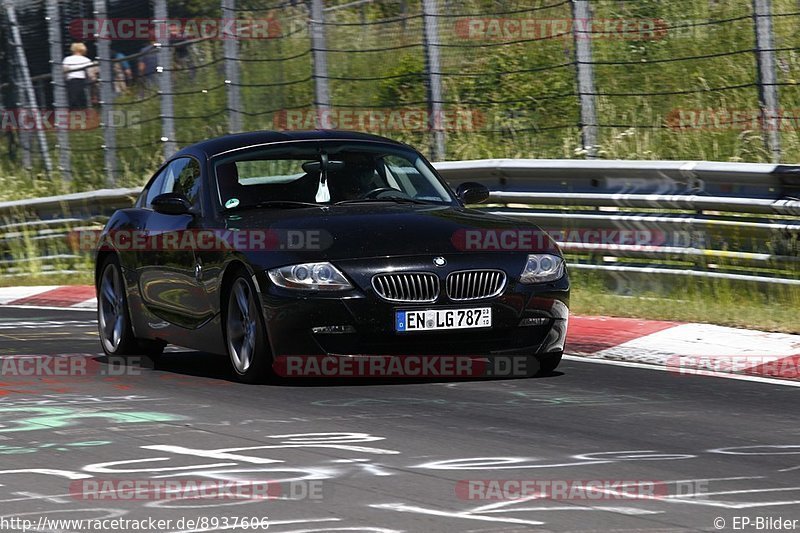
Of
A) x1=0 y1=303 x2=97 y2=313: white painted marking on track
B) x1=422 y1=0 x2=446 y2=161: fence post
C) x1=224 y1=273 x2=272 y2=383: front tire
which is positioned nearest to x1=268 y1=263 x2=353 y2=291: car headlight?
x1=224 y1=273 x2=272 y2=383: front tire

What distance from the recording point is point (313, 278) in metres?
8.59

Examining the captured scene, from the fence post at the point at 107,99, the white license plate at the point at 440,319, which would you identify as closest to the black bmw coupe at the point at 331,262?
the white license plate at the point at 440,319

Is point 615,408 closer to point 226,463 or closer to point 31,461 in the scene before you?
point 226,463

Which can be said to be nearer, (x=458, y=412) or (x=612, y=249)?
(x=458, y=412)

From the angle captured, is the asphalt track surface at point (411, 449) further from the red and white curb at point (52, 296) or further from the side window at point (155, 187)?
the red and white curb at point (52, 296)

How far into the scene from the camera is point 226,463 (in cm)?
658

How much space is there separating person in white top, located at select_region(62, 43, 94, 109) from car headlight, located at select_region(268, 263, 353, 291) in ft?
45.4

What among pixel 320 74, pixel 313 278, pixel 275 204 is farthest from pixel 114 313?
pixel 320 74

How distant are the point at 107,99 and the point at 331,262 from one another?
42.0 ft

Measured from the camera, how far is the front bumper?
28.0 feet

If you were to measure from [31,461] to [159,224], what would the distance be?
3.75 meters

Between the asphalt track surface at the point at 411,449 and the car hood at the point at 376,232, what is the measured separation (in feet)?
2.51

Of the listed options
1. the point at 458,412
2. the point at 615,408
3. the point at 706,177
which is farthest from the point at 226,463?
the point at 706,177

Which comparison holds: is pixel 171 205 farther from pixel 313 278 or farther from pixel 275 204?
pixel 313 278
